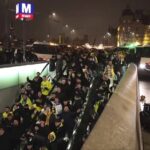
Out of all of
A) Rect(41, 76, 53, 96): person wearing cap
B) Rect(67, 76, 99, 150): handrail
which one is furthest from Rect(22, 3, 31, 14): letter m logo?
Rect(67, 76, 99, 150): handrail

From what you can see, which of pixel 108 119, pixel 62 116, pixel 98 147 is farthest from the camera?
pixel 62 116

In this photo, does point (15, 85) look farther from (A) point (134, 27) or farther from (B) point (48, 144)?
(A) point (134, 27)

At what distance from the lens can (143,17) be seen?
482 ft

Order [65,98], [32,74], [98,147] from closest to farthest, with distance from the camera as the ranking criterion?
[98,147]
[65,98]
[32,74]

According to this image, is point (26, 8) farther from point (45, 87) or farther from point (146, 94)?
point (146, 94)

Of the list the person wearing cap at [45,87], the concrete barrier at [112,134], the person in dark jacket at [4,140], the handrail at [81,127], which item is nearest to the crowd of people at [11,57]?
the person wearing cap at [45,87]

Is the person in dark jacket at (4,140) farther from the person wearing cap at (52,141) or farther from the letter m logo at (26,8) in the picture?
the letter m logo at (26,8)

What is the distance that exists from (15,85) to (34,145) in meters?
9.67

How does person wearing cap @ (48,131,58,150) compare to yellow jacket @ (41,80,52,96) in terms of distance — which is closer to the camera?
person wearing cap @ (48,131,58,150)

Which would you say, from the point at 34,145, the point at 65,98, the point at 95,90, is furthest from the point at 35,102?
the point at 34,145

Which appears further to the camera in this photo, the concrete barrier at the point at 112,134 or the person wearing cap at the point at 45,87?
the person wearing cap at the point at 45,87

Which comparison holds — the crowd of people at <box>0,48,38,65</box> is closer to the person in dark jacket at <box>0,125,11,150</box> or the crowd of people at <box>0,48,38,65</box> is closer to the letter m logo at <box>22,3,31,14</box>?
the letter m logo at <box>22,3,31,14</box>

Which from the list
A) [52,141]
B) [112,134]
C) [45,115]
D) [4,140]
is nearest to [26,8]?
[45,115]

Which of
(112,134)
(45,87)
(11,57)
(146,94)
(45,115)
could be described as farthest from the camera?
(146,94)
